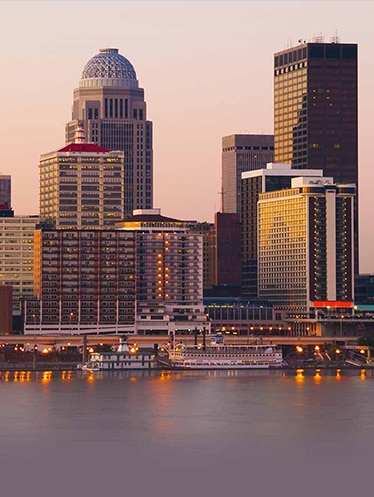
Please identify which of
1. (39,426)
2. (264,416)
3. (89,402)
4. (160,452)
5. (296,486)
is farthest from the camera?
(89,402)

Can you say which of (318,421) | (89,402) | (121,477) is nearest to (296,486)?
(121,477)

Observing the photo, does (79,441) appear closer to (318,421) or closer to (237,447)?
(237,447)

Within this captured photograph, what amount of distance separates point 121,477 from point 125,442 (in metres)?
21.3

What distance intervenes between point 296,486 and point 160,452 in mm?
20143

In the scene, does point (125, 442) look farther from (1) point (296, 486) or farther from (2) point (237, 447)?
(1) point (296, 486)

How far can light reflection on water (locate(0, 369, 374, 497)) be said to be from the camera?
12638 centimetres

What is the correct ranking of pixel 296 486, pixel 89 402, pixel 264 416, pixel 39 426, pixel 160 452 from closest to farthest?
pixel 296 486 < pixel 160 452 < pixel 39 426 < pixel 264 416 < pixel 89 402

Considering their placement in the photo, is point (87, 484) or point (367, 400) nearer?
point (87, 484)

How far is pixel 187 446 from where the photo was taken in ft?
482

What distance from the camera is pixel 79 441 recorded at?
150 meters

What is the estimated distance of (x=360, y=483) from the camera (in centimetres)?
12644

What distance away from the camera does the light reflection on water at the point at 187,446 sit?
12638 centimetres

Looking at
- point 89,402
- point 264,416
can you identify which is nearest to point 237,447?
point 264,416

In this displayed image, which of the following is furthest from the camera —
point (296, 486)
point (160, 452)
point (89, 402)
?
point (89, 402)
